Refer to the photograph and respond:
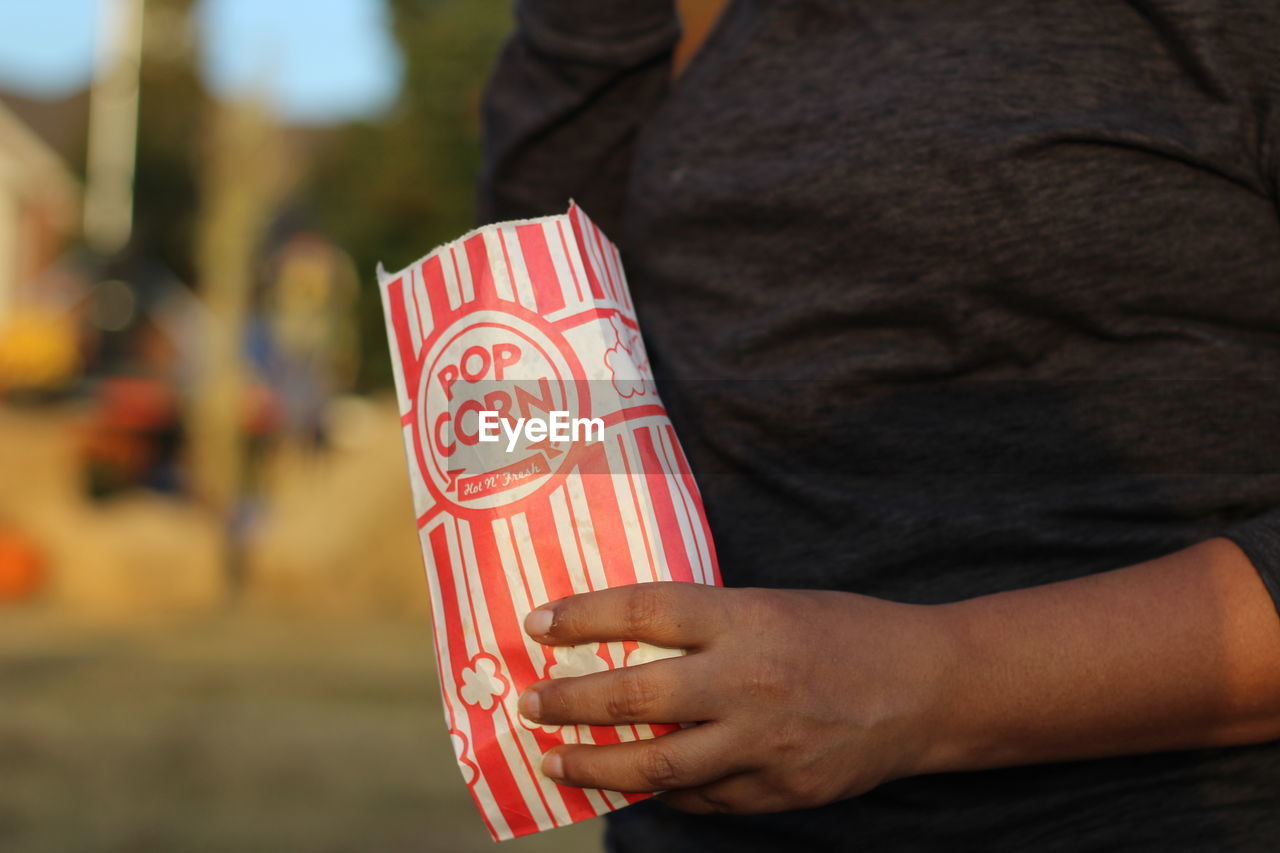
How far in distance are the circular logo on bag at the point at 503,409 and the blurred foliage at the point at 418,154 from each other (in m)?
7.99

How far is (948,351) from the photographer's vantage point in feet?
3.71

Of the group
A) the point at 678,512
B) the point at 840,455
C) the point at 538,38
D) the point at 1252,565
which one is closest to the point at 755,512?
the point at 840,455

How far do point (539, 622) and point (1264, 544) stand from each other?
57 centimetres

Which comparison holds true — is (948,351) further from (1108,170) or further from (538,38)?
(538,38)

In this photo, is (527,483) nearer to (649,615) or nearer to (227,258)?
(649,615)

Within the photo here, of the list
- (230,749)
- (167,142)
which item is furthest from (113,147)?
(230,749)

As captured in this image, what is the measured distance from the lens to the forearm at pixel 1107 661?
0.95 metres

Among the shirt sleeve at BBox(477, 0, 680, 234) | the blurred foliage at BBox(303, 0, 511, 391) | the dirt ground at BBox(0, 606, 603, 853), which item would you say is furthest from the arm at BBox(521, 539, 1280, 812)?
the blurred foliage at BBox(303, 0, 511, 391)

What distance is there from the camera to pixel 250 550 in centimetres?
838

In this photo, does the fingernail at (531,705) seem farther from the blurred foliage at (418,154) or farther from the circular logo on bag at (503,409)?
the blurred foliage at (418,154)

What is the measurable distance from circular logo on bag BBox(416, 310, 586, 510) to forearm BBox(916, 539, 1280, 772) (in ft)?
1.14

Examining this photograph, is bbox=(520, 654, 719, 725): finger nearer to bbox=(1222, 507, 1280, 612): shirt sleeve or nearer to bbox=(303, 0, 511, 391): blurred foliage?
bbox=(1222, 507, 1280, 612): shirt sleeve

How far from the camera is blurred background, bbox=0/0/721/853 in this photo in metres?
4.36

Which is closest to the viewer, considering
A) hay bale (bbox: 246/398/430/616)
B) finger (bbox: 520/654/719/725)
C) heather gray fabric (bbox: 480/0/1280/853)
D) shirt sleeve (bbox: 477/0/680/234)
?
finger (bbox: 520/654/719/725)
